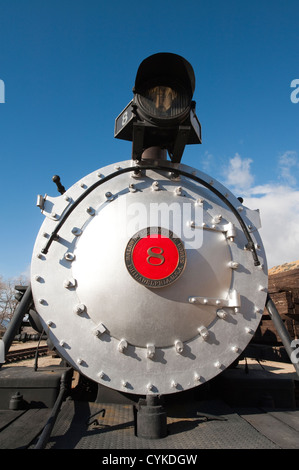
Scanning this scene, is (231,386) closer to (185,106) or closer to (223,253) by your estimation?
(223,253)

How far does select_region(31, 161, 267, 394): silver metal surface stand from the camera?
266 cm

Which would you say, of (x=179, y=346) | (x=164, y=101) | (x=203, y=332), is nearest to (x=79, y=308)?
(x=179, y=346)

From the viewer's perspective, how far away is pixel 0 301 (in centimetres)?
4588

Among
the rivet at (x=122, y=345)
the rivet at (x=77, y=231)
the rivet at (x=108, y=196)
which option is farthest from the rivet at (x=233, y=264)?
the rivet at (x=77, y=231)

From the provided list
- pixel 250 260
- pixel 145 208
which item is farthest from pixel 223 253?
pixel 145 208

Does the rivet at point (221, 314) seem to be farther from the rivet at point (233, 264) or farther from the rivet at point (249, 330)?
the rivet at point (233, 264)

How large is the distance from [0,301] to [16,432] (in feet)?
161

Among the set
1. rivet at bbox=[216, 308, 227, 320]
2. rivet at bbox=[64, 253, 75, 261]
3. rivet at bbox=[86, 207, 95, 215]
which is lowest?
rivet at bbox=[216, 308, 227, 320]

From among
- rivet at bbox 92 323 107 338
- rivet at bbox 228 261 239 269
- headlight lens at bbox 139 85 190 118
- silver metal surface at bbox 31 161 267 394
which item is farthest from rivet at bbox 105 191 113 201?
rivet at bbox 228 261 239 269

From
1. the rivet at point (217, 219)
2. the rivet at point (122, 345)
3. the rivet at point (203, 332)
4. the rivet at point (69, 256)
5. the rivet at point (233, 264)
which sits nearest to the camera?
the rivet at point (122, 345)

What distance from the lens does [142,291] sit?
268 centimetres

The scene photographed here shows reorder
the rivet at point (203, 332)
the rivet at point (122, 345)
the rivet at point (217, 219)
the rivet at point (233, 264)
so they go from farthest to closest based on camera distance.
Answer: the rivet at point (217, 219), the rivet at point (233, 264), the rivet at point (203, 332), the rivet at point (122, 345)

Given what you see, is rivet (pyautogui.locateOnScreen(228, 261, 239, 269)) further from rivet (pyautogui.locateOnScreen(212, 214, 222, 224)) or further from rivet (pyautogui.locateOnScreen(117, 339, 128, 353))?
rivet (pyautogui.locateOnScreen(117, 339, 128, 353))

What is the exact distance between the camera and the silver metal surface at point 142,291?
266cm
